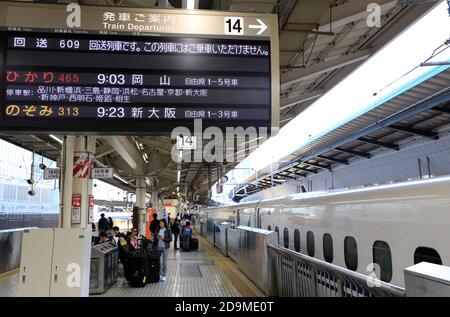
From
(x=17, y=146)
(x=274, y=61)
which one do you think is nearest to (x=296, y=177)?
(x=17, y=146)

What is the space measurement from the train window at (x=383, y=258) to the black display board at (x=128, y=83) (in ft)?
8.22

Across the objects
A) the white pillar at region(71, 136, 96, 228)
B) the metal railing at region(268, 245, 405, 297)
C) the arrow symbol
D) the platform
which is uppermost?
the arrow symbol

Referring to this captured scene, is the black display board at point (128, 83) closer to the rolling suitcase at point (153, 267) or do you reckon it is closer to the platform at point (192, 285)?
the platform at point (192, 285)

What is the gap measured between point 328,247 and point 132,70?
16.5 feet

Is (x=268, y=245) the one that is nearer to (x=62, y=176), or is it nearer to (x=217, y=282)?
(x=217, y=282)

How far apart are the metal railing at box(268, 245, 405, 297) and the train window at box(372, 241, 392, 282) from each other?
85 centimetres

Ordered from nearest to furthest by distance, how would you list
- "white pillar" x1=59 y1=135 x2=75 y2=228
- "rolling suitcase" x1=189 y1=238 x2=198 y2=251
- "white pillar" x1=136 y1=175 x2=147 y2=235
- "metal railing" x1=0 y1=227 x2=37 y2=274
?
"white pillar" x1=59 y1=135 x2=75 y2=228
"metal railing" x1=0 y1=227 x2=37 y2=274
"rolling suitcase" x1=189 y1=238 x2=198 y2=251
"white pillar" x1=136 y1=175 x2=147 y2=235

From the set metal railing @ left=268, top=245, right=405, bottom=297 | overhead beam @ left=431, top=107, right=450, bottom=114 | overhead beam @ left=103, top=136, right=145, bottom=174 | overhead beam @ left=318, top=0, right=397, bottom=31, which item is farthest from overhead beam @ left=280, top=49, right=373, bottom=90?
overhead beam @ left=103, top=136, right=145, bottom=174

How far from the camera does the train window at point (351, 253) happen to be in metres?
6.57

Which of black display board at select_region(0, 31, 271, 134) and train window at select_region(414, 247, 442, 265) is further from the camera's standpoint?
train window at select_region(414, 247, 442, 265)

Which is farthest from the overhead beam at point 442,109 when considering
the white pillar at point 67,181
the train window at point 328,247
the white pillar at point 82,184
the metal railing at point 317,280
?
the white pillar at point 67,181

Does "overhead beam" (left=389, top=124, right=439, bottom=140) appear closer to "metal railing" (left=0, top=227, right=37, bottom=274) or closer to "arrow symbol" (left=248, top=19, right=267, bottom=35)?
"arrow symbol" (left=248, top=19, right=267, bottom=35)

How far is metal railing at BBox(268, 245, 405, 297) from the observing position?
380 cm

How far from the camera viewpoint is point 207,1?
7.01m
